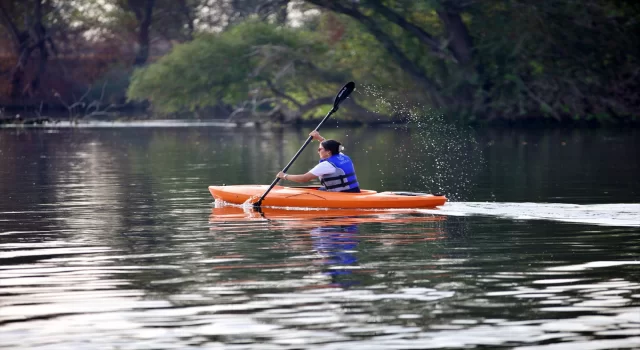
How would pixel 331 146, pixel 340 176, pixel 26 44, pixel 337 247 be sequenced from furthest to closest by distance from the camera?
pixel 26 44 < pixel 340 176 < pixel 331 146 < pixel 337 247

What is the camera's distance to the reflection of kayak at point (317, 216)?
45.5ft

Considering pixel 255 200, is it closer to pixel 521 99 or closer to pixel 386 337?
pixel 386 337

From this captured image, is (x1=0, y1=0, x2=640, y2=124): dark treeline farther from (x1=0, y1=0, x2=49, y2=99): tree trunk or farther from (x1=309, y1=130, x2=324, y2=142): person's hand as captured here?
(x1=309, y1=130, x2=324, y2=142): person's hand

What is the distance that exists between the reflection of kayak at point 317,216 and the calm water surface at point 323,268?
0.13ft

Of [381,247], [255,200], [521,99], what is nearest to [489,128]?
[521,99]

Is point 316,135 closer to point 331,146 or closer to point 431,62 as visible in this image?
point 331,146

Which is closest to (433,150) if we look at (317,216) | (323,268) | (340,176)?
(340,176)

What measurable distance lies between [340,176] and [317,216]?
98 centimetres

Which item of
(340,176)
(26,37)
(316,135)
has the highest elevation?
(26,37)

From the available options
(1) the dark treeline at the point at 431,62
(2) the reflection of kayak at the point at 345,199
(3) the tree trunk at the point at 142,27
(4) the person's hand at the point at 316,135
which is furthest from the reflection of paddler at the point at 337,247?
(3) the tree trunk at the point at 142,27

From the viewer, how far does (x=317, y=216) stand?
1452 cm

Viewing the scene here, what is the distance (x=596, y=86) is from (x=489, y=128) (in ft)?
15.1

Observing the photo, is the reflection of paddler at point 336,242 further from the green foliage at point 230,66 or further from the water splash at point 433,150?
the green foliage at point 230,66

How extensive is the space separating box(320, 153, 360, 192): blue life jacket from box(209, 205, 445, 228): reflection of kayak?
1.35ft
